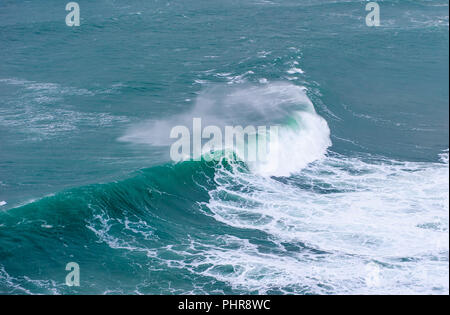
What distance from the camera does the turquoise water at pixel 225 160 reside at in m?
23.6

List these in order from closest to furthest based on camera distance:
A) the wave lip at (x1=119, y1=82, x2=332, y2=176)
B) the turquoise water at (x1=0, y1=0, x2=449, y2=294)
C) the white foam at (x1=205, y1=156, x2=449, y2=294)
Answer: the white foam at (x1=205, y1=156, x2=449, y2=294), the turquoise water at (x1=0, y1=0, x2=449, y2=294), the wave lip at (x1=119, y1=82, x2=332, y2=176)

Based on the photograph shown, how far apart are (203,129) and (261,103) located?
5.63 meters

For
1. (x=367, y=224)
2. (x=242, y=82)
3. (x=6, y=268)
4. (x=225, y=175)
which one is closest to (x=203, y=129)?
(x=225, y=175)

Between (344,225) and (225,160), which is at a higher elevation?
(225,160)

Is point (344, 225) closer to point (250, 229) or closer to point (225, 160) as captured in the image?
point (250, 229)

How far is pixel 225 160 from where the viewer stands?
31719 millimetres

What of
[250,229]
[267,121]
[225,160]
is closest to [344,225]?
[250,229]

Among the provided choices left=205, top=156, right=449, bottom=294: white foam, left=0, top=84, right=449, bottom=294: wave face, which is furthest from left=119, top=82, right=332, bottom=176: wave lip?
left=205, top=156, right=449, bottom=294: white foam

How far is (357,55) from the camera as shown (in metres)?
45.0

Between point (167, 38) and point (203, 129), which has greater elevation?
point (167, 38)

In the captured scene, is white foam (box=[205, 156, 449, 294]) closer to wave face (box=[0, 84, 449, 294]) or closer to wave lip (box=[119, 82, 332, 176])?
wave face (box=[0, 84, 449, 294])

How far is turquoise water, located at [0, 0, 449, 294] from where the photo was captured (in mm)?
23625

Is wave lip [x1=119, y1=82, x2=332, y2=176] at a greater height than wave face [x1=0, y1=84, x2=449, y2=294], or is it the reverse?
wave lip [x1=119, y1=82, x2=332, y2=176]
